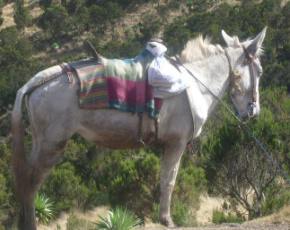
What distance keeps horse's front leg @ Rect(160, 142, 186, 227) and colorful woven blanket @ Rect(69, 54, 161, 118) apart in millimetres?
398

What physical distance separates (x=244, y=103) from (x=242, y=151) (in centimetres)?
926

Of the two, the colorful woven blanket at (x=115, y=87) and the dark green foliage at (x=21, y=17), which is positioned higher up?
the colorful woven blanket at (x=115, y=87)

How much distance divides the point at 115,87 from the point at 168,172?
94cm

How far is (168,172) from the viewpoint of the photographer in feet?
21.6

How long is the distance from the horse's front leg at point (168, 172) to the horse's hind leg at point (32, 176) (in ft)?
3.01

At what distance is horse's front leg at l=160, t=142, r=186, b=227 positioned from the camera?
21.2 ft

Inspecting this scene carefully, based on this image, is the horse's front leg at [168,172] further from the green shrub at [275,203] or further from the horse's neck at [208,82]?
the green shrub at [275,203]

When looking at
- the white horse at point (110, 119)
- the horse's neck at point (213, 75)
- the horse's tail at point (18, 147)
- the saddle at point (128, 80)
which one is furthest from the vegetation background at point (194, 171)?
the horse's tail at point (18, 147)

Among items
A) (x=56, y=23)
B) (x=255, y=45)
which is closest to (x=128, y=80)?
(x=255, y=45)

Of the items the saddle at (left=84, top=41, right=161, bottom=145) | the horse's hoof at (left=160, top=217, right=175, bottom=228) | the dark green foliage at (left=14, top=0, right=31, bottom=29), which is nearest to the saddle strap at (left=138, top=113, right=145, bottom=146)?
the saddle at (left=84, top=41, right=161, bottom=145)

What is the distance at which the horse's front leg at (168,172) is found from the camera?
21.2 feet

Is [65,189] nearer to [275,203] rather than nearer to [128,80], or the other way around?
[275,203]

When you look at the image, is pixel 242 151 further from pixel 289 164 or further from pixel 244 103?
pixel 244 103

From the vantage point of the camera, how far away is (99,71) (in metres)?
6.20
